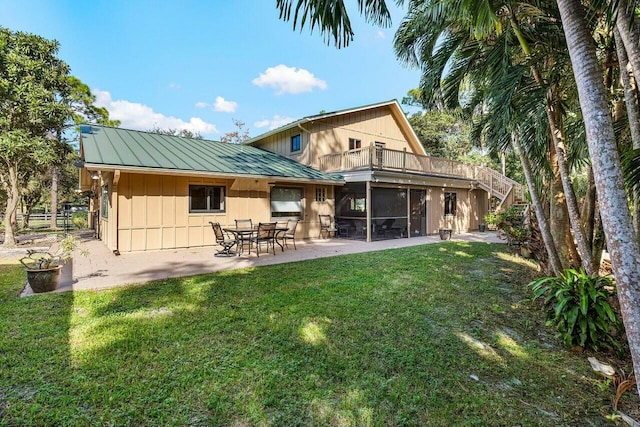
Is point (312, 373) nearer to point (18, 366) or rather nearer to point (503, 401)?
point (503, 401)

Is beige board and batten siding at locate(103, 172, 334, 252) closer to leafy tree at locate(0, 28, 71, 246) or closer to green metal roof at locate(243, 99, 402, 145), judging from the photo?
green metal roof at locate(243, 99, 402, 145)

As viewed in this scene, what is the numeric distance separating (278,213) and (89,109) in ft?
55.1

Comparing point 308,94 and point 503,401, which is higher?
point 308,94

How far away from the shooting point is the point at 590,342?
12.0 feet

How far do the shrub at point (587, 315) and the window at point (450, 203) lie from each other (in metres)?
12.3

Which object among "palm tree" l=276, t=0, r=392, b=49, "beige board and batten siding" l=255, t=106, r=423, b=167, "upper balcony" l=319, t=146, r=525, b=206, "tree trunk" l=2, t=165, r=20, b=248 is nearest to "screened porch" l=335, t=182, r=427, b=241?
"upper balcony" l=319, t=146, r=525, b=206

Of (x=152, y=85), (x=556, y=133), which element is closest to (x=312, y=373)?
(x=556, y=133)

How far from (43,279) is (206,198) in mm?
5723

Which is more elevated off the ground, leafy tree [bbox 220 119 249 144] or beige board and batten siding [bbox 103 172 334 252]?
leafy tree [bbox 220 119 249 144]

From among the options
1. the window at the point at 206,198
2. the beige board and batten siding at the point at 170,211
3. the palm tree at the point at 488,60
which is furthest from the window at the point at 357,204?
the palm tree at the point at 488,60

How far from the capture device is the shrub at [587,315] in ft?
11.9

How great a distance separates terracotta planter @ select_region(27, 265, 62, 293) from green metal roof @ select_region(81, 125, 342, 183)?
343 centimetres

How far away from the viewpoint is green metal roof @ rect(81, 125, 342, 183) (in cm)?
867

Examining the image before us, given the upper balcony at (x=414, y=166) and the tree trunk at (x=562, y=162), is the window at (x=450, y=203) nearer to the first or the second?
the upper balcony at (x=414, y=166)
